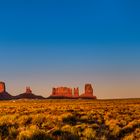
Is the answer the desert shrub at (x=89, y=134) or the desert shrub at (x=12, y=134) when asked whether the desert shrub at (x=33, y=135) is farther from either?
the desert shrub at (x=89, y=134)

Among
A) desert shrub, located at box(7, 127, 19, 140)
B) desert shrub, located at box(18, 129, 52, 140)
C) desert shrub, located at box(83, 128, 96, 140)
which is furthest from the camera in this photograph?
desert shrub, located at box(83, 128, 96, 140)

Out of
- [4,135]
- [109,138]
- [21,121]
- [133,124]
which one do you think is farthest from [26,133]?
[133,124]

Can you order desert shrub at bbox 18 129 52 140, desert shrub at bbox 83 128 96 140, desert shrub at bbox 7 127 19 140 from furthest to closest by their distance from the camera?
desert shrub at bbox 83 128 96 140, desert shrub at bbox 7 127 19 140, desert shrub at bbox 18 129 52 140

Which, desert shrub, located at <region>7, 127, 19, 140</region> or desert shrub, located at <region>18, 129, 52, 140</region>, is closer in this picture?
desert shrub, located at <region>18, 129, 52, 140</region>

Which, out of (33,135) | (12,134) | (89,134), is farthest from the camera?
(89,134)

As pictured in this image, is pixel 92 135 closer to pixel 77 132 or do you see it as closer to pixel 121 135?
pixel 77 132

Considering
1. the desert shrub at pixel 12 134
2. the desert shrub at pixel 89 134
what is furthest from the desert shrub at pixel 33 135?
the desert shrub at pixel 89 134

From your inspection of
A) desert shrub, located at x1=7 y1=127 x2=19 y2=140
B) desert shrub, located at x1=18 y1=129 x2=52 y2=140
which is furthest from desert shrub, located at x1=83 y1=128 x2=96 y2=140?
desert shrub, located at x1=7 y1=127 x2=19 y2=140

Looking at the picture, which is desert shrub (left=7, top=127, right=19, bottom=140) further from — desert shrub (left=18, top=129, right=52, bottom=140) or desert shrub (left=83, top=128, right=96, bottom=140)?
desert shrub (left=83, top=128, right=96, bottom=140)

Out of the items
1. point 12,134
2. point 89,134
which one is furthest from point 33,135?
point 89,134

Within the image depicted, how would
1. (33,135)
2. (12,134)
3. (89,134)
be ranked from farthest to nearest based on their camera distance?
(89,134), (12,134), (33,135)

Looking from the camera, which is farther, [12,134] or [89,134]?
[89,134]

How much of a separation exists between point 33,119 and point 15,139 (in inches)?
270

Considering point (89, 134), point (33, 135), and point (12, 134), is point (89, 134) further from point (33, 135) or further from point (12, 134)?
point (12, 134)
